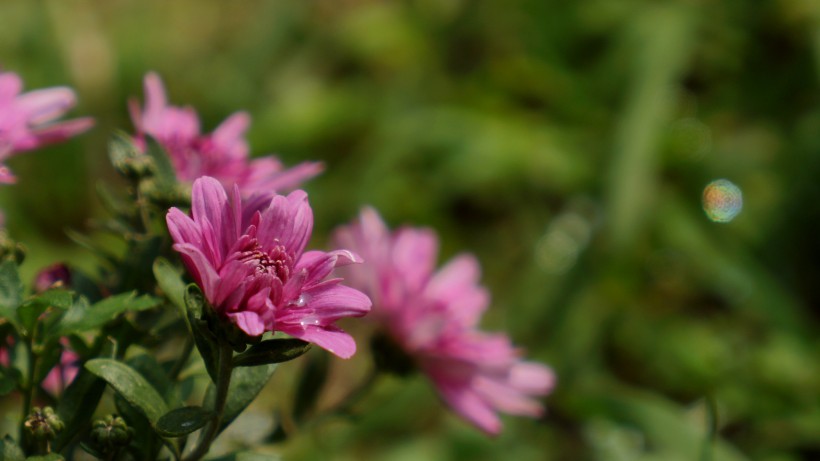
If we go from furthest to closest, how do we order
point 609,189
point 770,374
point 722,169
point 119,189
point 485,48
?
point 485,48 < point 119,189 < point 722,169 < point 609,189 < point 770,374

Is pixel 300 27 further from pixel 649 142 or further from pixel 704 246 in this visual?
pixel 704 246

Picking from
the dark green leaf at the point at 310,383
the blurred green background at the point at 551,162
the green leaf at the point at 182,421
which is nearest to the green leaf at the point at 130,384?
the green leaf at the point at 182,421

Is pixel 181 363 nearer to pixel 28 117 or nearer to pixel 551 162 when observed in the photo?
pixel 28 117

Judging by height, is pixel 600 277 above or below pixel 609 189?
below

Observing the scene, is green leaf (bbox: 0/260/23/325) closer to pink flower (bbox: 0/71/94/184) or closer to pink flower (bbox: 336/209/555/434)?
pink flower (bbox: 0/71/94/184)

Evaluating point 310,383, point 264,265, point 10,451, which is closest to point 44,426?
point 10,451

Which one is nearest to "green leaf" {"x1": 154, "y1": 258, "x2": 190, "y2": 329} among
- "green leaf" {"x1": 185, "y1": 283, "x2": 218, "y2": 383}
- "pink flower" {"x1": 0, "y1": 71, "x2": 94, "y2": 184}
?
"green leaf" {"x1": 185, "y1": 283, "x2": 218, "y2": 383}

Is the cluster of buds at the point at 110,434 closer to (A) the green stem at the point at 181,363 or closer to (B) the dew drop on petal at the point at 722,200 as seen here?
(A) the green stem at the point at 181,363

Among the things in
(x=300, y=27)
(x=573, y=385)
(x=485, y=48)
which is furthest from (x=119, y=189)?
(x=573, y=385)
